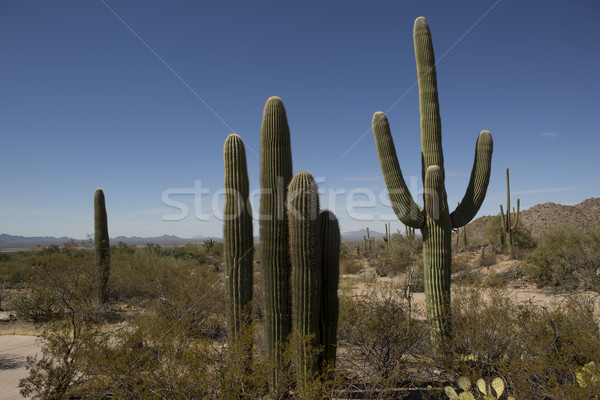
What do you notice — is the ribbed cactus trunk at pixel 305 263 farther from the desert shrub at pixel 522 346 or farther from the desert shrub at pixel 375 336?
the desert shrub at pixel 522 346

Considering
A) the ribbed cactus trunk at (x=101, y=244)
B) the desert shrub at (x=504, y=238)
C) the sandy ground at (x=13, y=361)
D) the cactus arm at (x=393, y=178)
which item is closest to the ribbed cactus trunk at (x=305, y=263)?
the cactus arm at (x=393, y=178)

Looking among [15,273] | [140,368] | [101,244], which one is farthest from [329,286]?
[15,273]

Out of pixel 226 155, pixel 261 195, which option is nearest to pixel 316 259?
pixel 261 195

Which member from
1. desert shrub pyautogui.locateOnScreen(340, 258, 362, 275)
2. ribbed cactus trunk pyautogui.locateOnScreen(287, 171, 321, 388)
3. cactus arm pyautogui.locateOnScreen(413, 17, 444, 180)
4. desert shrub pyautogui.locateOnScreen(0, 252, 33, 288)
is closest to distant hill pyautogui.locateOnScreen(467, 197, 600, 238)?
desert shrub pyautogui.locateOnScreen(340, 258, 362, 275)

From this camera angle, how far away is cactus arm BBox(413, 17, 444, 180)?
6656 millimetres

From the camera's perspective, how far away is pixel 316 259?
15.1ft

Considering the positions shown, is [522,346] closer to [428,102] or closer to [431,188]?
[431,188]

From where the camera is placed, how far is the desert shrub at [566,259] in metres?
11.0

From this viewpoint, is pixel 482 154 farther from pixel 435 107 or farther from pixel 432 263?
pixel 432 263

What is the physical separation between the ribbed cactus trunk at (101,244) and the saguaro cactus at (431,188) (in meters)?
9.42

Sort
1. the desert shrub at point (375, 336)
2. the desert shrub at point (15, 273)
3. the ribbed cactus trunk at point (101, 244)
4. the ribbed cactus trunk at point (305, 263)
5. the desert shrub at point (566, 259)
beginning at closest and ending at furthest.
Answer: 1. the ribbed cactus trunk at point (305, 263)
2. the desert shrub at point (375, 336)
3. the ribbed cactus trunk at point (101, 244)
4. the desert shrub at point (566, 259)
5. the desert shrub at point (15, 273)

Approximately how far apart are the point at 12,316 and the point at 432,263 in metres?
13.0

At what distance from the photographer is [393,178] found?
267 inches

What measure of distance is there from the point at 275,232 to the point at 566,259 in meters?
12.2
